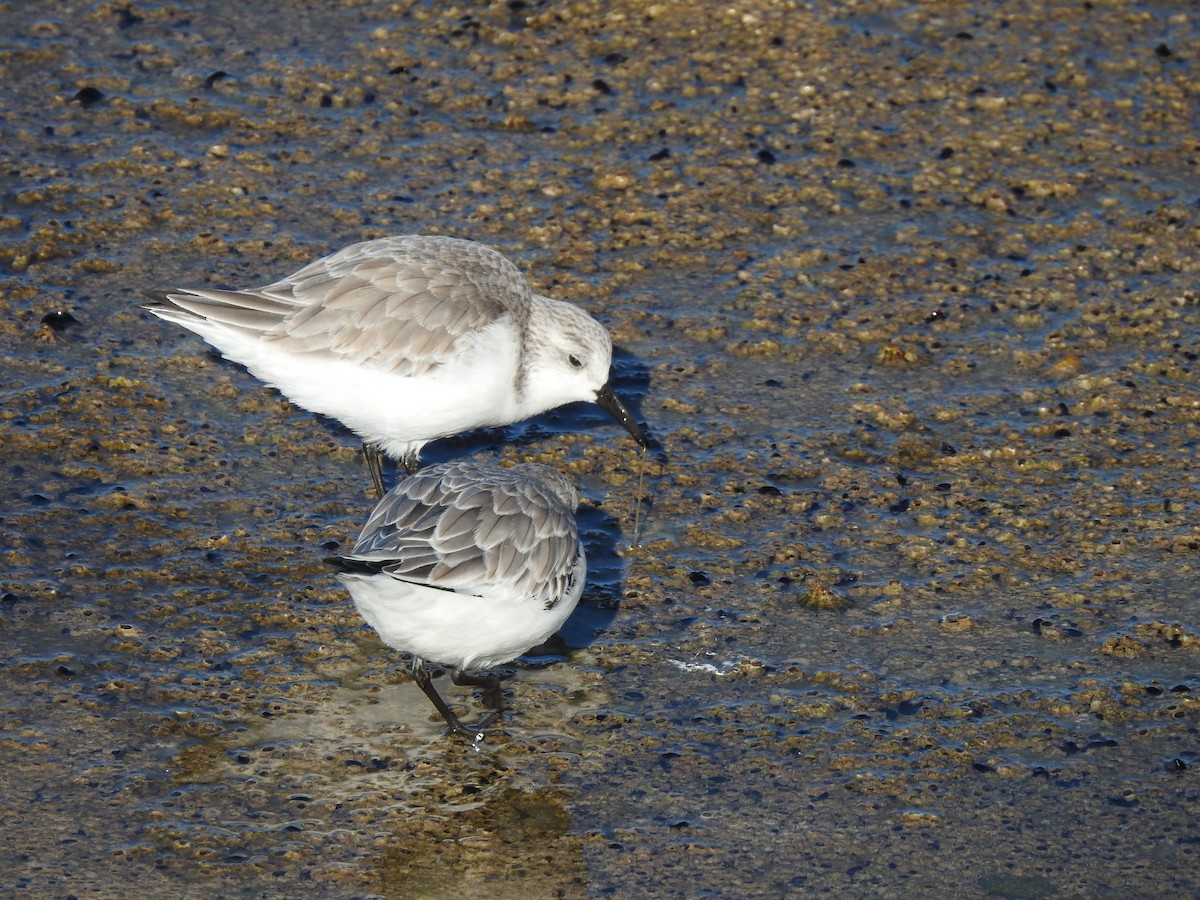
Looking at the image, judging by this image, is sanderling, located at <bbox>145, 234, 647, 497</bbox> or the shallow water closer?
the shallow water

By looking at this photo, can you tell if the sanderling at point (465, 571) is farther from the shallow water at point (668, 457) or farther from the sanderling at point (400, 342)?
the sanderling at point (400, 342)

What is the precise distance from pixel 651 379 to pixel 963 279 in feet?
5.71

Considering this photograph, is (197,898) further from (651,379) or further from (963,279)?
(963,279)

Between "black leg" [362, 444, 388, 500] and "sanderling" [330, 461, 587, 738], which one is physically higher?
"sanderling" [330, 461, 587, 738]

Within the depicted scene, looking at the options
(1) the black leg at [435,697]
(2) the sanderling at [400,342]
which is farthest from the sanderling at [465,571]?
(2) the sanderling at [400,342]

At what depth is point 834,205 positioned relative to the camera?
786 cm

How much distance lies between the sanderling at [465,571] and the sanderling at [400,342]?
0.66 meters

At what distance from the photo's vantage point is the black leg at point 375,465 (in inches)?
244

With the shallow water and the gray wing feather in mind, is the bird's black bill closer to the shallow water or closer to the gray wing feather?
the shallow water

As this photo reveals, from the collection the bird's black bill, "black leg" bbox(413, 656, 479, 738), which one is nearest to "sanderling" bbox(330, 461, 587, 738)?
"black leg" bbox(413, 656, 479, 738)

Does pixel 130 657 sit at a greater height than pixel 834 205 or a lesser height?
lesser

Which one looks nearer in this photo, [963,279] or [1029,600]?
[1029,600]

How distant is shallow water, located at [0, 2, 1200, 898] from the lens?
4773 mm

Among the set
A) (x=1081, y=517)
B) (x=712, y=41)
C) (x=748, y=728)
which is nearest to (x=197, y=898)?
(x=748, y=728)
